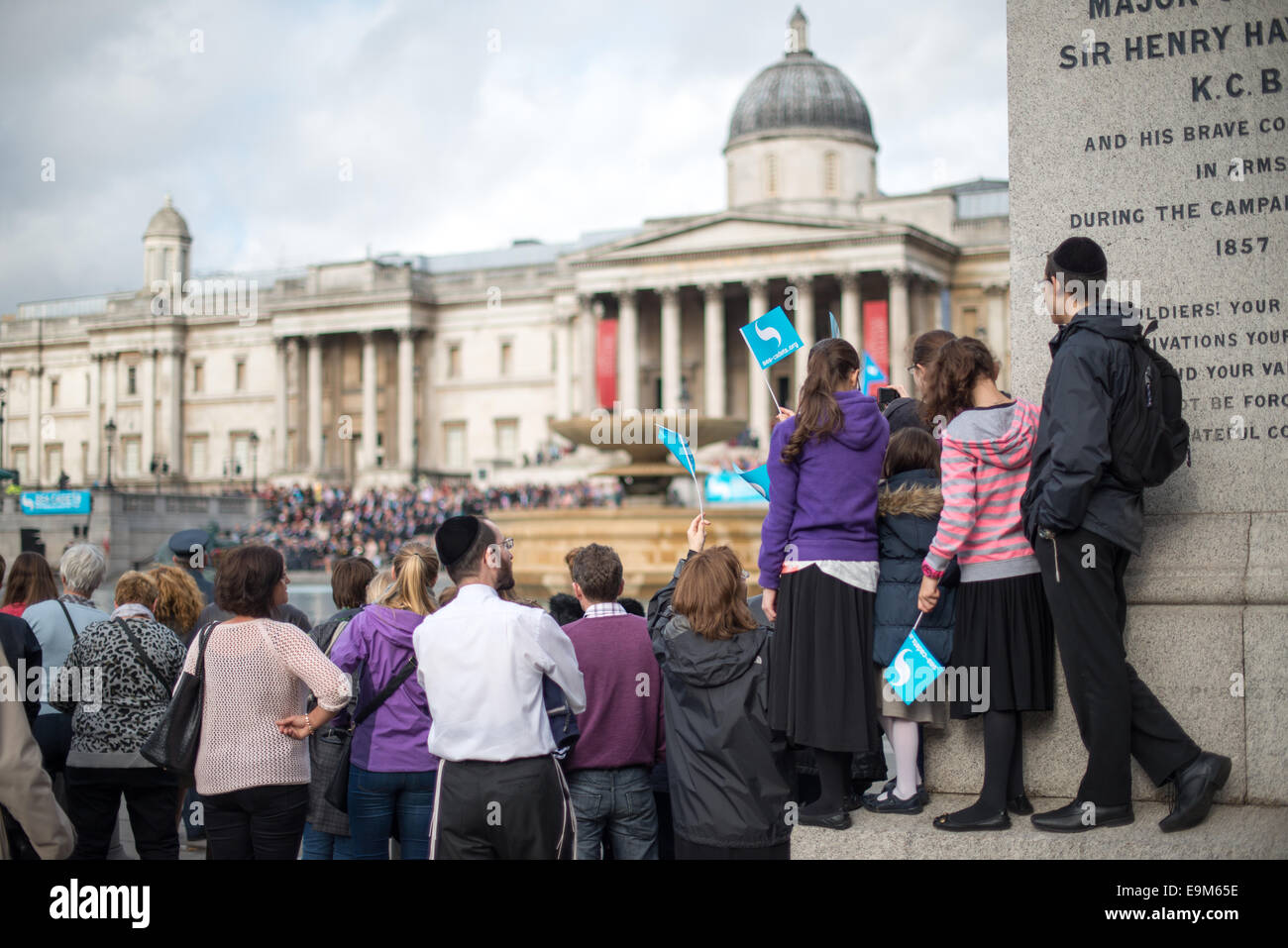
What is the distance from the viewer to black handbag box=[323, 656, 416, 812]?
5992 millimetres

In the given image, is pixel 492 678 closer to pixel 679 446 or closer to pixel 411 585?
pixel 411 585

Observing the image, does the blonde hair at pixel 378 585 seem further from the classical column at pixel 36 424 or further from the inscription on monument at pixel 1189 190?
the classical column at pixel 36 424

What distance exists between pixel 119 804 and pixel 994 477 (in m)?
4.43

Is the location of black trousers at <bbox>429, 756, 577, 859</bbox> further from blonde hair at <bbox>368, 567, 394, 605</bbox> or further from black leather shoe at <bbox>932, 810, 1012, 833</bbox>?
blonde hair at <bbox>368, 567, 394, 605</bbox>

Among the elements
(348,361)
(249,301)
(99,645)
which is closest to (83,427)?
(249,301)

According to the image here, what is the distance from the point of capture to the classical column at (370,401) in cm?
7094

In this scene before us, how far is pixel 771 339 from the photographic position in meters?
7.05

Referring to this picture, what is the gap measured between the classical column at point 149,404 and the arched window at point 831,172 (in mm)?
42223

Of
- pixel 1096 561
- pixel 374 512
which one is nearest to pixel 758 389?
pixel 374 512

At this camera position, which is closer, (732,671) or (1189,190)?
(732,671)

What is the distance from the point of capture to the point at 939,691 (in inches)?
215

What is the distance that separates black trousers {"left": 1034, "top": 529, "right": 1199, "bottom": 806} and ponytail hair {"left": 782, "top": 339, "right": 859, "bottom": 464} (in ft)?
3.30

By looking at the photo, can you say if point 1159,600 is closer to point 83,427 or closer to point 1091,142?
point 1091,142

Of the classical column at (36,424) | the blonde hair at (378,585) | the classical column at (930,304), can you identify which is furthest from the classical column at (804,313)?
the classical column at (36,424)
